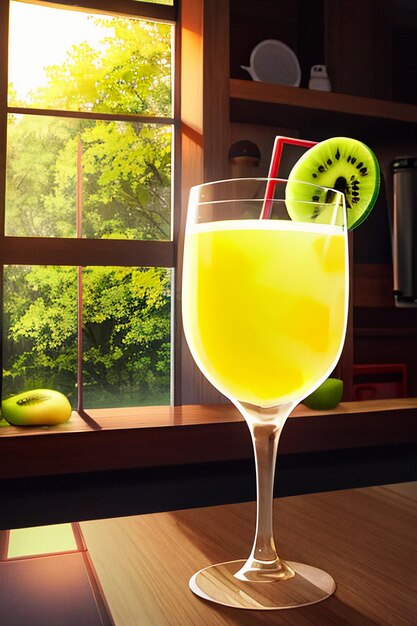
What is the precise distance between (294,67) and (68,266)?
127 centimetres

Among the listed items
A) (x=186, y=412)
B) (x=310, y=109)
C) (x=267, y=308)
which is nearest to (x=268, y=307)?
(x=267, y=308)

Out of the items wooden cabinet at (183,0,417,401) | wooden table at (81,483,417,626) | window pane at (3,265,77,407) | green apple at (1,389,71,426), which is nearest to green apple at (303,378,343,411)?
wooden cabinet at (183,0,417,401)

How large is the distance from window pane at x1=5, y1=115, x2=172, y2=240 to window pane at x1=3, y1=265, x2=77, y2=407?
182 millimetres

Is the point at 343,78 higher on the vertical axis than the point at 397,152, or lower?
higher

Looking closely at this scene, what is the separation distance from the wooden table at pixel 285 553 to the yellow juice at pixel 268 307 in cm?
11

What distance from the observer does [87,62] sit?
2.96 meters

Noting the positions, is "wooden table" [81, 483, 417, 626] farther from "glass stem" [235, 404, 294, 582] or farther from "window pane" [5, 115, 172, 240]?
"window pane" [5, 115, 172, 240]

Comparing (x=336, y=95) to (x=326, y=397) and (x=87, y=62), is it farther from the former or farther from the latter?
(x=326, y=397)

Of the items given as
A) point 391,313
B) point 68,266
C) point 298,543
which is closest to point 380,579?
point 298,543

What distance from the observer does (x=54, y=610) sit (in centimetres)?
36

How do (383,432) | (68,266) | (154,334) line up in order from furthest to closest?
(154,334), (68,266), (383,432)

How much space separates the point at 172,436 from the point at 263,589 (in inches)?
64.9

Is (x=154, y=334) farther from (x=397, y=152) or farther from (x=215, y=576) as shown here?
(x=215, y=576)

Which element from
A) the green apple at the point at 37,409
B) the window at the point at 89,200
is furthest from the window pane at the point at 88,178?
the green apple at the point at 37,409
